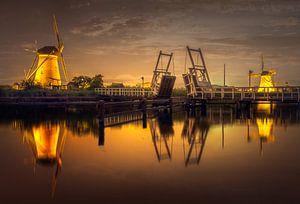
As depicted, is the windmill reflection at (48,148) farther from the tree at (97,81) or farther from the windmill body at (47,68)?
A: the windmill body at (47,68)

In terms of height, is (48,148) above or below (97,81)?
below

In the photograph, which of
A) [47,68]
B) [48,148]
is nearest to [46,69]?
[47,68]

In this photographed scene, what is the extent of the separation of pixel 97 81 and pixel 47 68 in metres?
9.82

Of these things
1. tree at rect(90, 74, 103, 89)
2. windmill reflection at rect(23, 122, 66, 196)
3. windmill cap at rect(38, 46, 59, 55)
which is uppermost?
windmill cap at rect(38, 46, 59, 55)

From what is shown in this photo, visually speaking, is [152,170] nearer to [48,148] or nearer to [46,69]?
[48,148]

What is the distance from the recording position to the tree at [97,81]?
57.6 meters

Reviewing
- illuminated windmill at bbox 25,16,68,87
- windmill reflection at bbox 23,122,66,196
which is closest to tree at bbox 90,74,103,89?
illuminated windmill at bbox 25,16,68,87

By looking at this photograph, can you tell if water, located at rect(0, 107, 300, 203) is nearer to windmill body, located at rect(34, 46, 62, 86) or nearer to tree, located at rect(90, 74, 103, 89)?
tree, located at rect(90, 74, 103, 89)

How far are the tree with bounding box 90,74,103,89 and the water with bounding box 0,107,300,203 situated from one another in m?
45.4

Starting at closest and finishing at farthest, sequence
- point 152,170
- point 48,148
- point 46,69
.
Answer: point 152,170 < point 48,148 < point 46,69

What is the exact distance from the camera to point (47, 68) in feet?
185

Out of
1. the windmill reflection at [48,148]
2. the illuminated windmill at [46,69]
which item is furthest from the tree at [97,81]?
the windmill reflection at [48,148]

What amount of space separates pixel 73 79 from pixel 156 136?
50.7 metres

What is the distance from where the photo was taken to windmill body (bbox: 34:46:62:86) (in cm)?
5609
